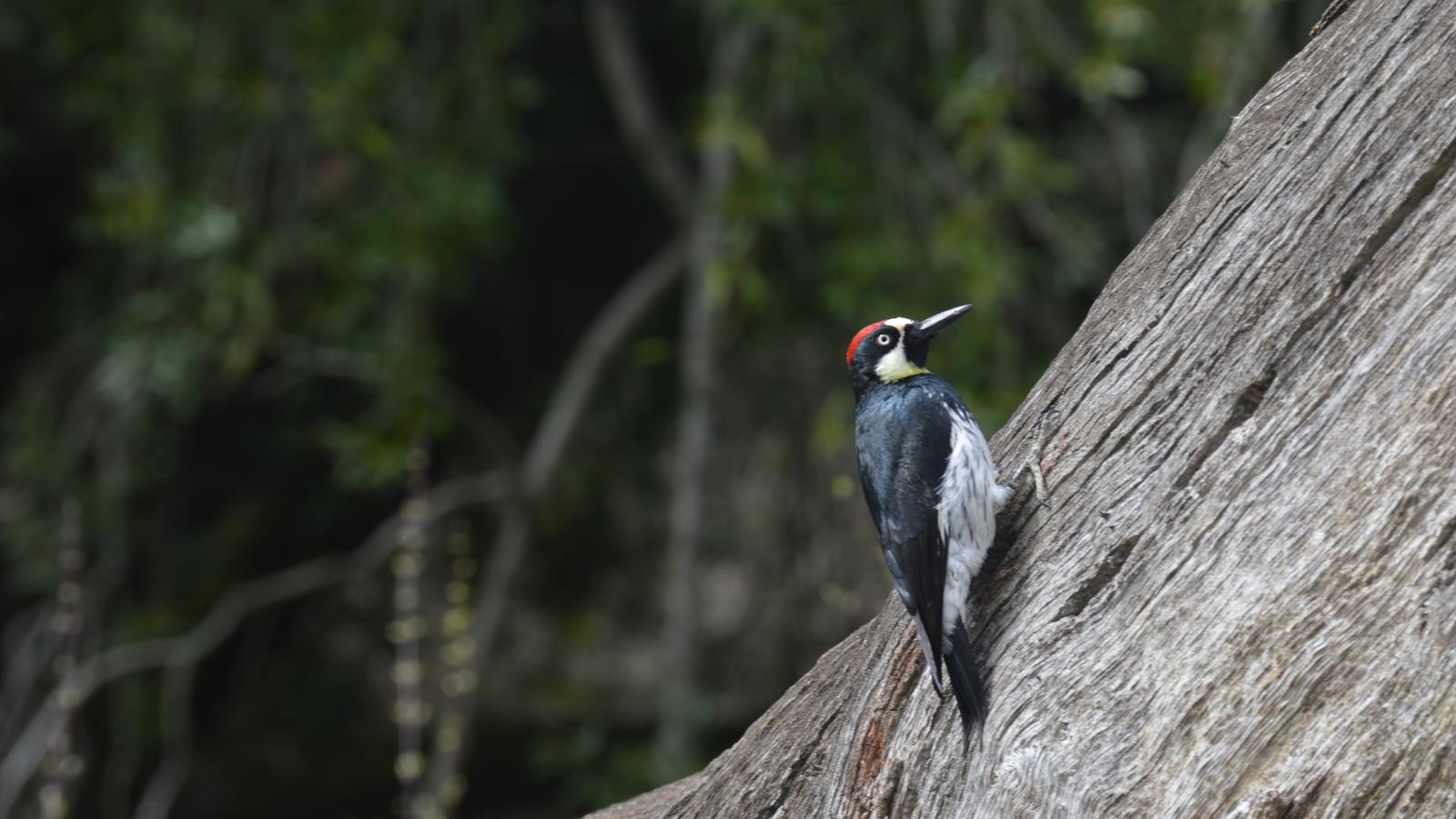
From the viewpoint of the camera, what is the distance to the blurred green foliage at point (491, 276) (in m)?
4.84

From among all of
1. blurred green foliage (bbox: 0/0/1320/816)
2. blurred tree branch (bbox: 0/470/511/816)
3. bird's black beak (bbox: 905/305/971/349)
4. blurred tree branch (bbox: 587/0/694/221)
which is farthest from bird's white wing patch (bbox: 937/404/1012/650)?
blurred tree branch (bbox: 587/0/694/221)

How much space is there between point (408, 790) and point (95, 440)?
352 cm

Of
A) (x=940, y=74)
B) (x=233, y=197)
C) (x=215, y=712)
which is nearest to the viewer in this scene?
(x=940, y=74)

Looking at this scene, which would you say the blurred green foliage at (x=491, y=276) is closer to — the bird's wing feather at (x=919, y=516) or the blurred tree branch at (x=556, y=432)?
the blurred tree branch at (x=556, y=432)

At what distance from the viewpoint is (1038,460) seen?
6.74ft

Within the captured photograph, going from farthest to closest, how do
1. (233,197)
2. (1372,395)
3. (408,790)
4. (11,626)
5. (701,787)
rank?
1. (11,626)
2. (233,197)
3. (408,790)
4. (701,787)
5. (1372,395)

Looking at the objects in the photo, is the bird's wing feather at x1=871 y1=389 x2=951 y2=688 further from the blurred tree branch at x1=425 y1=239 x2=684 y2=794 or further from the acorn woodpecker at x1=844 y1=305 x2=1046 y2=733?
the blurred tree branch at x1=425 y1=239 x2=684 y2=794

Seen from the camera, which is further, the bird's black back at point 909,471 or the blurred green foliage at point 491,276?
the blurred green foliage at point 491,276

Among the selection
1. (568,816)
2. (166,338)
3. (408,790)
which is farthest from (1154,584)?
(568,816)

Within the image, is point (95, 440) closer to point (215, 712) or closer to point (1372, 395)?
point (215, 712)

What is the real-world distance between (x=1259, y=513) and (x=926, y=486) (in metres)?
0.73

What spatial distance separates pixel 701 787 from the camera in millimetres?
2418

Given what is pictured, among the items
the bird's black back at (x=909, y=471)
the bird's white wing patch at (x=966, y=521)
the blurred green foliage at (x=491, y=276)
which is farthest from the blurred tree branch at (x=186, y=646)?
the bird's white wing patch at (x=966, y=521)

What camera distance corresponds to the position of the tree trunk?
5.53 ft
